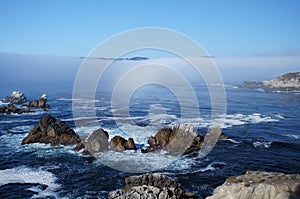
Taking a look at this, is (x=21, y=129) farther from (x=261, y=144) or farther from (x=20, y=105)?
(x=261, y=144)

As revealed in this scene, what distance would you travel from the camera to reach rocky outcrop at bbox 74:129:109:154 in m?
33.9

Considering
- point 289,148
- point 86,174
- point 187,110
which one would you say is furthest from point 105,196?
point 187,110

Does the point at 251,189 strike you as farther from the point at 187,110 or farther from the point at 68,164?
the point at 187,110

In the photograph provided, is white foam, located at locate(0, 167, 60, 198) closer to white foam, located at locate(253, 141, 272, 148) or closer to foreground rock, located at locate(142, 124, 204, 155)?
foreground rock, located at locate(142, 124, 204, 155)

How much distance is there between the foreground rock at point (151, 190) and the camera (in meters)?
18.6

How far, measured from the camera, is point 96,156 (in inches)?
1299

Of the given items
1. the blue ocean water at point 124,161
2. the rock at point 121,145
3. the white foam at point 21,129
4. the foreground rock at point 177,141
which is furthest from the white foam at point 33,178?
the white foam at point 21,129

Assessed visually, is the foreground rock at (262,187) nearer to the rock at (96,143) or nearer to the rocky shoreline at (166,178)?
the rocky shoreline at (166,178)

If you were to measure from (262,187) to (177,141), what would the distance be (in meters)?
19.4

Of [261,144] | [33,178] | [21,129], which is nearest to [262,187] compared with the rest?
[33,178]

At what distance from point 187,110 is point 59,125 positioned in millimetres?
33353

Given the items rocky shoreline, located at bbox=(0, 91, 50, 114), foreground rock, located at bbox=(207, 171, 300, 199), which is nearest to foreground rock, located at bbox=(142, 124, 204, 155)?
foreground rock, located at bbox=(207, 171, 300, 199)

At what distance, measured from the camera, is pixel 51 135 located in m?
38.1

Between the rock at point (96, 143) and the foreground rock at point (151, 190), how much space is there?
12759 millimetres
